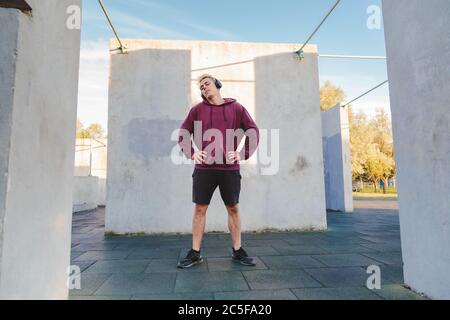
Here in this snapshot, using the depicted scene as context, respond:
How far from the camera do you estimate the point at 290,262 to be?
8.25 feet

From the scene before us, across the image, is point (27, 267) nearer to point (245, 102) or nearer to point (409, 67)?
point (409, 67)

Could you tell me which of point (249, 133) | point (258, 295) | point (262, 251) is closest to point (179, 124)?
point (249, 133)

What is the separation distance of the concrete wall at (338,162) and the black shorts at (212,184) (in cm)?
582

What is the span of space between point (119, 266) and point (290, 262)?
1591 millimetres

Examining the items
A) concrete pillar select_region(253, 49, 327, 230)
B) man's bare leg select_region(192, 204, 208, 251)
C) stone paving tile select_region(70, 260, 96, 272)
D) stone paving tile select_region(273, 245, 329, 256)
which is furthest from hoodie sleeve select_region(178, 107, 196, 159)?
concrete pillar select_region(253, 49, 327, 230)

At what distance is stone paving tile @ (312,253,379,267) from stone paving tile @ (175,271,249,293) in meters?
0.93

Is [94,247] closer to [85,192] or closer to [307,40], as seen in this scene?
[307,40]

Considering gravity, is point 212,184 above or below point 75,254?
above

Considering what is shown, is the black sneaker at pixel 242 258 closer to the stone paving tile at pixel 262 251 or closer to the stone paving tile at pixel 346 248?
the stone paving tile at pixel 262 251

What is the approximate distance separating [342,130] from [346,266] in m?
6.02

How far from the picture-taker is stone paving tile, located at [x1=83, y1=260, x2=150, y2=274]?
7.52ft

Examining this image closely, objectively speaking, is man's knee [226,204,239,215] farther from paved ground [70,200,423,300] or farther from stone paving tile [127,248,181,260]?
stone paving tile [127,248,181,260]

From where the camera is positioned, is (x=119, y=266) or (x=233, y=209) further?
(x=233, y=209)

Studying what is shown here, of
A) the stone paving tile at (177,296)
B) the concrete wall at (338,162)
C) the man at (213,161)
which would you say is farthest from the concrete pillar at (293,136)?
the concrete wall at (338,162)
